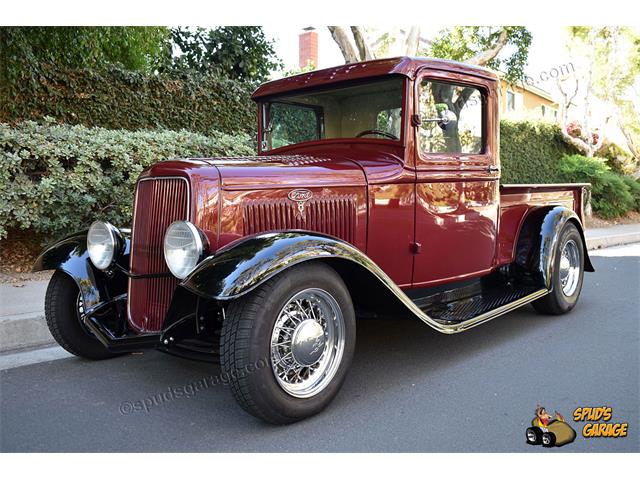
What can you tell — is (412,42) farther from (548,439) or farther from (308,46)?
(548,439)

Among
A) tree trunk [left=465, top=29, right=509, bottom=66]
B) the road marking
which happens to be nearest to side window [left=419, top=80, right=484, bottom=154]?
the road marking

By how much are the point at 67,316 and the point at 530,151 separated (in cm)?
1303

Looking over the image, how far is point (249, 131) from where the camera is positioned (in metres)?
9.34

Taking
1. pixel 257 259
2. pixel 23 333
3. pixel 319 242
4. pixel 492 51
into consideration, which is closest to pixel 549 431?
pixel 319 242

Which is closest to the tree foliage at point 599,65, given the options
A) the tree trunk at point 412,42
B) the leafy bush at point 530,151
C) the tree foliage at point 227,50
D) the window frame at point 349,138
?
the leafy bush at point 530,151

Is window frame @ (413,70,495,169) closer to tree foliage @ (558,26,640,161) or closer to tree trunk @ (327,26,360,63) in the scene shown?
tree trunk @ (327,26,360,63)

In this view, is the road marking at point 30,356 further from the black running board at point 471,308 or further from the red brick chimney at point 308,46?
the red brick chimney at point 308,46

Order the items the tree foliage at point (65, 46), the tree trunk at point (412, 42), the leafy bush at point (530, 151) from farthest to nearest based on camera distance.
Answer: the leafy bush at point (530, 151)
the tree trunk at point (412, 42)
the tree foliage at point (65, 46)

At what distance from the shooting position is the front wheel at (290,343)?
2.60 metres

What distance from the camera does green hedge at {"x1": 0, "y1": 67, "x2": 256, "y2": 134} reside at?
7.13 metres

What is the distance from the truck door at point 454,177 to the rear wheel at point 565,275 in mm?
705

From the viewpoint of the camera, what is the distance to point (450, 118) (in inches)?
154

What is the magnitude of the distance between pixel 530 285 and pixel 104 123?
19.6 ft

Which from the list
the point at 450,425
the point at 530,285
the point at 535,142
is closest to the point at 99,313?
the point at 450,425
